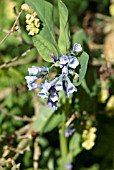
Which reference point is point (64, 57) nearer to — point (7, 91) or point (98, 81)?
point (98, 81)

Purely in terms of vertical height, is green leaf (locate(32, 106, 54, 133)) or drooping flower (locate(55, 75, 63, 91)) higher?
drooping flower (locate(55, 75, 63, 91))

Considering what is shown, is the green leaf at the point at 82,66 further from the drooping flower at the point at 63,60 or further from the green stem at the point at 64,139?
the green stem at the point at 64,139

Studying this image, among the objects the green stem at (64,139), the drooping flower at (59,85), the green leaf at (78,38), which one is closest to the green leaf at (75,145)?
the green stem at (64,139)

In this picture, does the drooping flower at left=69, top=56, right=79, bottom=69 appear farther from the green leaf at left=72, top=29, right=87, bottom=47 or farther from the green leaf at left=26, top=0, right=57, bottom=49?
the green leaf at left=72, top=29, right=87, bottom=47

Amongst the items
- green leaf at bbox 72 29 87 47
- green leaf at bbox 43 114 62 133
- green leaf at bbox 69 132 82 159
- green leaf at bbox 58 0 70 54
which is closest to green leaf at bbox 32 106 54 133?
green leaf at bbox 43 114 62 133

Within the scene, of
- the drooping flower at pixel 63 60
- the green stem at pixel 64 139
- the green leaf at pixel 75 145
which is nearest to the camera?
the drooping flower at pixel 63 60

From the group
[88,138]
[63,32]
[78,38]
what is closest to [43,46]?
[63,32]

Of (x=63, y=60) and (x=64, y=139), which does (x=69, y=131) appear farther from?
(x=63, y=60)
